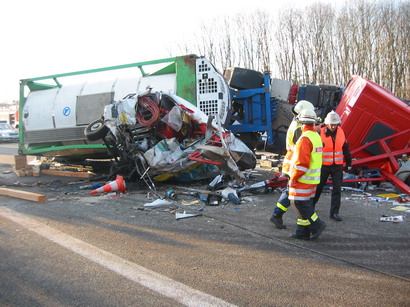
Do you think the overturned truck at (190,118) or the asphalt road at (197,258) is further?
the overturned truck at (190,118)

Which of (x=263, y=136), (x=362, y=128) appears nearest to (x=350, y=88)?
(x=362, y=128)

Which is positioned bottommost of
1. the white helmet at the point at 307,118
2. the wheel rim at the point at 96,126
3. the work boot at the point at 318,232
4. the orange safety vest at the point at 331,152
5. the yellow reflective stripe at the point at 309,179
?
the work boot at the point at 318,232

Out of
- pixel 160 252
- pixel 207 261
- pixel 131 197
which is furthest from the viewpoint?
pixel 131 197

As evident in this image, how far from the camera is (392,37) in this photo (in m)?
20.8

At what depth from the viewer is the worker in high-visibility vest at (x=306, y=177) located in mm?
3758

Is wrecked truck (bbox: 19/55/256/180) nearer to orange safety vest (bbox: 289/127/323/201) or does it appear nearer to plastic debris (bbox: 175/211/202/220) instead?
plastic debris (bbox: 175/211/202/220)

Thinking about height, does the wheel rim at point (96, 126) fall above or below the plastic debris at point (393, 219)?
above

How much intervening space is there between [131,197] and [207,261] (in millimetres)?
3291

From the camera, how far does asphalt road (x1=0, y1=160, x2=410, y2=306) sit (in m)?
2.70

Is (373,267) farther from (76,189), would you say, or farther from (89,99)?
(89,99)

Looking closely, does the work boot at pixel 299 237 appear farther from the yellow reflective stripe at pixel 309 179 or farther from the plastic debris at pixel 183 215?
the plastic debris at pixel 183 215

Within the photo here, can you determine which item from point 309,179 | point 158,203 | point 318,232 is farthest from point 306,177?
point 158,203

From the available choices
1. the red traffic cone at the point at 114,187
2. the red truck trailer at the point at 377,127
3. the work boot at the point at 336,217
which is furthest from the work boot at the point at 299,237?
the red traffic cone at the point at 114,187

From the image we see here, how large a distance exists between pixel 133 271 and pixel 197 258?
61 centimetres
